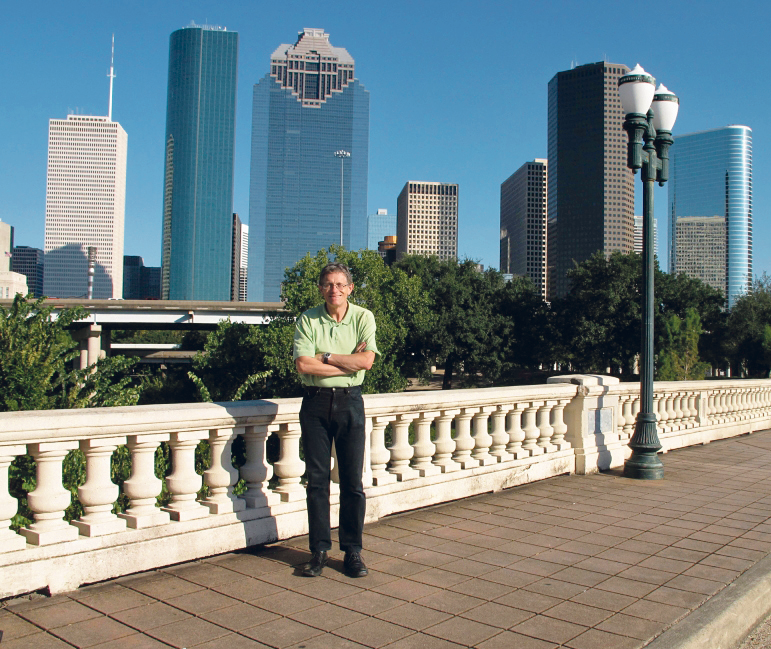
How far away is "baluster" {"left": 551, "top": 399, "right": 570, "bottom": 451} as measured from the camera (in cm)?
845

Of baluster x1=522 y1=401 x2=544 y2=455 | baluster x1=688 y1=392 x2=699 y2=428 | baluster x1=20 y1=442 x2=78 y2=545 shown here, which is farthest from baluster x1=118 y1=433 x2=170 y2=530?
baluster x1=688 y1=392 x2=699 y2=428

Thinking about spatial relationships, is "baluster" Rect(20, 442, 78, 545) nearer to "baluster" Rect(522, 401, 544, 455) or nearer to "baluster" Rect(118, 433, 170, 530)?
"baluster" Rect(118, 433, 170, 530)

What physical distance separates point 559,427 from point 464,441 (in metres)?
1.96

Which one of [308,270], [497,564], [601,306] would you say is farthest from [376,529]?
[601,306]

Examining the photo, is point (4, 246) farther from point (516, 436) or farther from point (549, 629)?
point (549, 629)

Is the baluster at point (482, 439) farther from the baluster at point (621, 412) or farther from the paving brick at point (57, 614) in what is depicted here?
the paving brick at point (57, 614)

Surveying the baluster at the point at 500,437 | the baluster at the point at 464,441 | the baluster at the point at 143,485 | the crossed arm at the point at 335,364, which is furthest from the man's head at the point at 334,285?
the baluster at the point at 500,437

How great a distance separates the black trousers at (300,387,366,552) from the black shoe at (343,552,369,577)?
42 mm

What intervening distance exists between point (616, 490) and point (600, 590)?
3458mm

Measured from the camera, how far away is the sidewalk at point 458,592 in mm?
3559

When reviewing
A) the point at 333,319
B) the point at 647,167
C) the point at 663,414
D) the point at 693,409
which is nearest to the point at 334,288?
the point at 333,319

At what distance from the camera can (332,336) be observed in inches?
180

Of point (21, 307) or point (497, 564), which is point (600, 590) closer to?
point (497, 564)

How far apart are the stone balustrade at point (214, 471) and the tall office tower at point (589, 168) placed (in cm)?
17763
